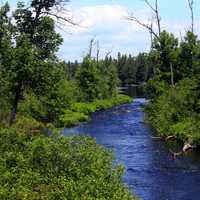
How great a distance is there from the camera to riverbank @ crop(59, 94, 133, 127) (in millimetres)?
65550

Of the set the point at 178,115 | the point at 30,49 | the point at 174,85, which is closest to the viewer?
the point at 30,49

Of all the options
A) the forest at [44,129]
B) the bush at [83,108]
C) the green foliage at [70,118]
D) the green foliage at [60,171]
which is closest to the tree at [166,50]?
the forest at [44,129]

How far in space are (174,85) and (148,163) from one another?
81.9ft

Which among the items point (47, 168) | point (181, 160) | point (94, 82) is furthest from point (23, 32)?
point (94, 82)

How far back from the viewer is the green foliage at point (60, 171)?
18.7m

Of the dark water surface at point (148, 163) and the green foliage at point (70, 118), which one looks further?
the green foliage at point (70, 118)

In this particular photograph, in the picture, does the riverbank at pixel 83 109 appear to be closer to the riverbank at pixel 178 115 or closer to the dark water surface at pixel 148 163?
the dark water surface at pixel 148 163

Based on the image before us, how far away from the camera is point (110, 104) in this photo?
9944cm

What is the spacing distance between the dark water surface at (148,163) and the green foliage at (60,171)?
348 inches

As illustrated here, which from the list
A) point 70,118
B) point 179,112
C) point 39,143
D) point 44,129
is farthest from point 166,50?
point 39,143

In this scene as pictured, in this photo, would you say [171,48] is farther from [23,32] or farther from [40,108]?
[23,32]

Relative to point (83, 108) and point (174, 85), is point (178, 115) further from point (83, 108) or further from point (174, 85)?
point (83, 108)

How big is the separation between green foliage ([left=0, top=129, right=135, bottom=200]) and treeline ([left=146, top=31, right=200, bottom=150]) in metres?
29.4

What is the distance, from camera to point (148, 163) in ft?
129
